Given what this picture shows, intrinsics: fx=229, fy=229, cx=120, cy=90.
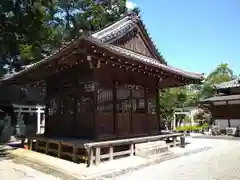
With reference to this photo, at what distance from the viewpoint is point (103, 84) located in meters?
8.80

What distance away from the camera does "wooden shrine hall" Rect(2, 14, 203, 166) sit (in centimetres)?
793

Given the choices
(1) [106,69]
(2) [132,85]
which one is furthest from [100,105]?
(2) [132,85]

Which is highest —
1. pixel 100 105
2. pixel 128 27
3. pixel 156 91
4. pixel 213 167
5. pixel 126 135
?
pixel 128 27

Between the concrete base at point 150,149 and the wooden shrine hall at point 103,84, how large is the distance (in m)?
0.92

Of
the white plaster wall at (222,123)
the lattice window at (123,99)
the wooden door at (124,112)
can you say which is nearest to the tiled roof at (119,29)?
the lattice window at (123,99)

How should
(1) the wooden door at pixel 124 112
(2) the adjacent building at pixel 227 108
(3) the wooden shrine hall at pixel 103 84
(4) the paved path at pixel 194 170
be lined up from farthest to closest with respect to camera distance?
(2) the adjacent building at pixel 227 108 < (1) the wooden door at pixel 124 112 < (3) the wooden shrine hall at pixel 103 84 < (4) the paved path at pixel 194 170

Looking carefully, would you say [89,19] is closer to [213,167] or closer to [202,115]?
[202,115]

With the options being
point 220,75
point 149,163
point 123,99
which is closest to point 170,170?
point 149,163

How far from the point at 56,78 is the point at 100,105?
3.09m

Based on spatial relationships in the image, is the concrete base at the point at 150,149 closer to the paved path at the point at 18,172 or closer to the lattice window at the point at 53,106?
the paved path at the point at 18,172

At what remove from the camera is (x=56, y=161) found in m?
7.97

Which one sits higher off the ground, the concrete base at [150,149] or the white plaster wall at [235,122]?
the white plaster wall at [235,122]

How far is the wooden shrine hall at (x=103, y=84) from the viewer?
7934 millimetres

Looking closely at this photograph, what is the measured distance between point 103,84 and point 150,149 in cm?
302
